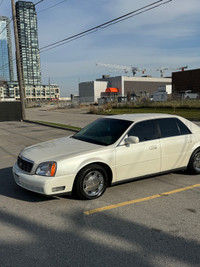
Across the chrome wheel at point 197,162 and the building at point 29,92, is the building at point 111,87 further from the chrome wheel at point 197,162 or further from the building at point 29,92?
the chrome wheel at point 197,162

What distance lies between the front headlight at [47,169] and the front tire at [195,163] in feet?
10.6

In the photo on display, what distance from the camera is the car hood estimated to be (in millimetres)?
4465

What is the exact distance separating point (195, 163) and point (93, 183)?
2.71 m

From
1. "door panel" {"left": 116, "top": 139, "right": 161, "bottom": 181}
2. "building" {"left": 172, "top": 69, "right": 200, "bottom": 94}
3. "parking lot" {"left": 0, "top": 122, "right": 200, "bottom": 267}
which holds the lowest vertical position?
"parking lot" {"left": 0, "top": 122, "right": 200, "bottom": 267}

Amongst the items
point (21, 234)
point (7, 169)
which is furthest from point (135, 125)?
point (7, 169)

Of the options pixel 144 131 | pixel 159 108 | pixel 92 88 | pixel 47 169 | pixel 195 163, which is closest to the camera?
pixel 47 169

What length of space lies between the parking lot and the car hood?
79 centimetres

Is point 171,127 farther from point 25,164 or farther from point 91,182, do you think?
point 25,164

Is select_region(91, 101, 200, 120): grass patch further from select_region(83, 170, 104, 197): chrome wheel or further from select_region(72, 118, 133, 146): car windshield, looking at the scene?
select_region(83, 170, 104, 197): chrome wheel

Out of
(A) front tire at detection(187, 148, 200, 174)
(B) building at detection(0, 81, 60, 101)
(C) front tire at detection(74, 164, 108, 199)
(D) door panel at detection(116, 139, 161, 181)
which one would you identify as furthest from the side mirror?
(B) building at detection(0, 81, 60, 101)

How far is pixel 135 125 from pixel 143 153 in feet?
1.99

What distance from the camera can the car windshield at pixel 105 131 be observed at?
5051 mm

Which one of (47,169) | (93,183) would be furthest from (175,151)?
(47,169)

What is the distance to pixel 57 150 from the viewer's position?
4762 millimetres
